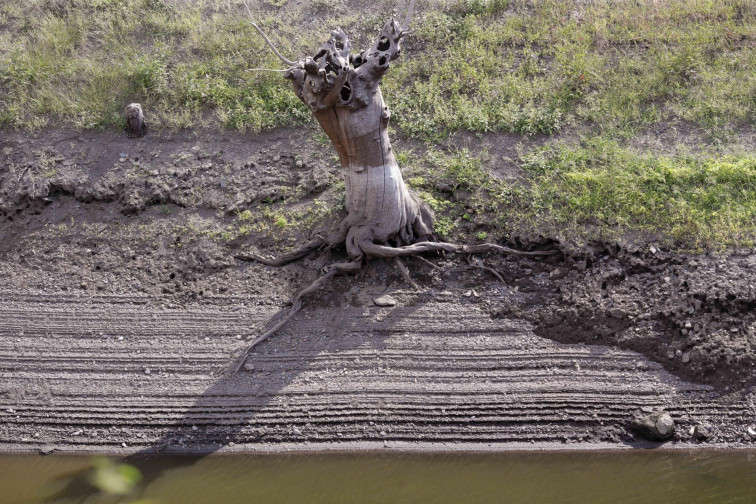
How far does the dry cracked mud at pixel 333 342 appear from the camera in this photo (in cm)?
600

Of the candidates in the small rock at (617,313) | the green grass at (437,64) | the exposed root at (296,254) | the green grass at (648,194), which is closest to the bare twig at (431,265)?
the exposed root at (296,254)

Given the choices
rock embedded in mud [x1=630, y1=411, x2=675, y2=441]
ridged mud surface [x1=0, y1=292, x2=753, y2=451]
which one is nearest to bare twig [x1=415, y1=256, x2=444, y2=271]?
ridged mud surface [x1=0, y1=292, x2=753, y2=451]

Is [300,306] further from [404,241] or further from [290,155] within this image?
[290,155]

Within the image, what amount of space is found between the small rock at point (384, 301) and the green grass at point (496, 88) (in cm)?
92

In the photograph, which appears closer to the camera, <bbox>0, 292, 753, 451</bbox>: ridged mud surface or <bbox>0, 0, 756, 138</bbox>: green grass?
<bbox>0, 292, 753, 451</bbox>: ridged mud surface

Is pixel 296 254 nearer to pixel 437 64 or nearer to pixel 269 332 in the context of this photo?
pixel 269 332

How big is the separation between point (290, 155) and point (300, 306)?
2174mm

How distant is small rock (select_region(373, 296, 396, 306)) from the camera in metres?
6.93

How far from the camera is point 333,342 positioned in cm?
664

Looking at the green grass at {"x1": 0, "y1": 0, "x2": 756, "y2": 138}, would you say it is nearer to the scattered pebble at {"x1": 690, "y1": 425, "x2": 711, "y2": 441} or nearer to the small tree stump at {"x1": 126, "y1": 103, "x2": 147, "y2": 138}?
the small tree stump at {"x1": 126, "y1": 103, "x2": 147, "y2": 138}

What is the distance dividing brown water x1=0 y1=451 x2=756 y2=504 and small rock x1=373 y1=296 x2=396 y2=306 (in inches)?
61.7

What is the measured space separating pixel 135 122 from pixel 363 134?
3520mm

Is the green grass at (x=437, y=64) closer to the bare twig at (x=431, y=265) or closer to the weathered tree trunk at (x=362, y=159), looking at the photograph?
the weathered tree trunk at (x=362, y=159)

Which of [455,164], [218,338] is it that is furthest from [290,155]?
[218,338]
